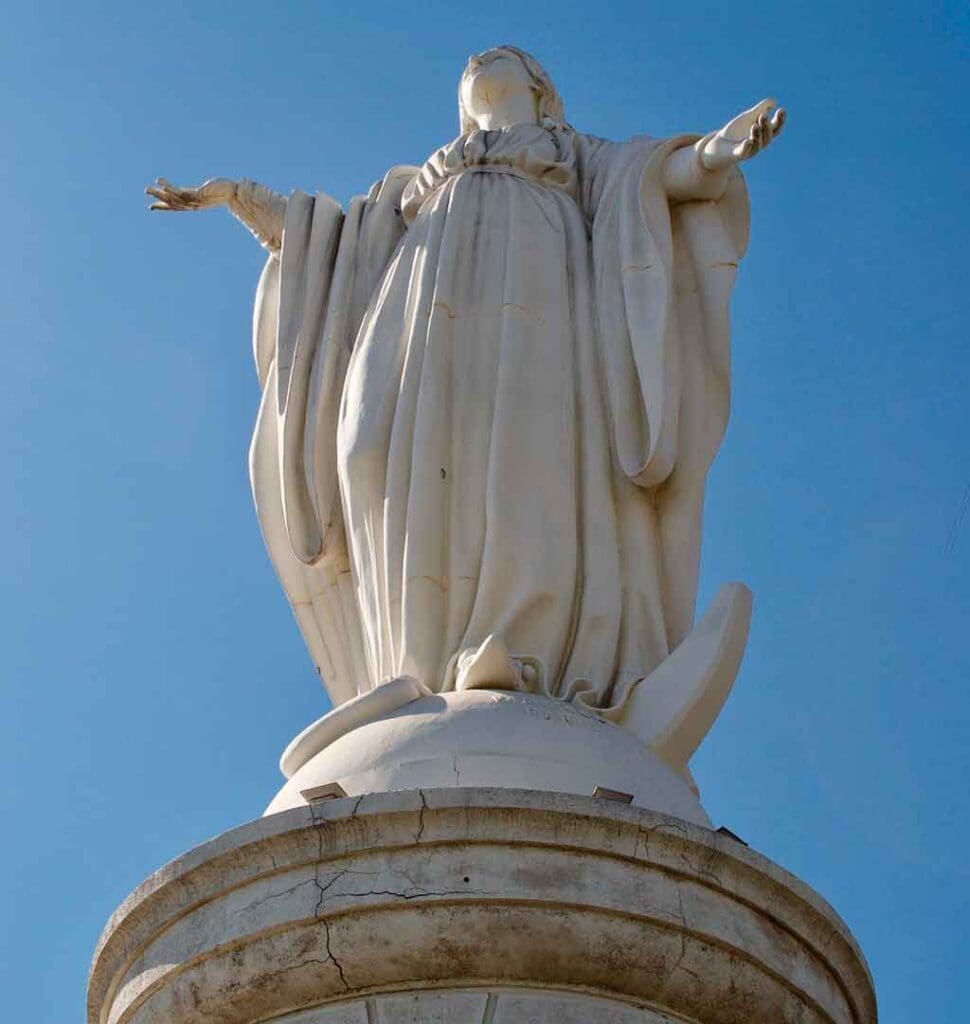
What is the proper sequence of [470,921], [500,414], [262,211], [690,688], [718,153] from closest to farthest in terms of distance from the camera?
[470,921]
[690,688]
[500,414]
[718,153]
[262,211]

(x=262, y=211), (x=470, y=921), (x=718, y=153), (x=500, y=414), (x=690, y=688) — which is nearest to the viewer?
(x=470, y=921)

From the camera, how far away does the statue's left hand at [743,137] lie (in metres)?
9.16

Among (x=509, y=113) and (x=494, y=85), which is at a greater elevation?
(x=494, y=85)

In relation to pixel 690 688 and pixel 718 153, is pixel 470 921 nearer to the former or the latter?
pixel 690 688

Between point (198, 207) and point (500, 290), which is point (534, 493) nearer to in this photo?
point (500, 290)

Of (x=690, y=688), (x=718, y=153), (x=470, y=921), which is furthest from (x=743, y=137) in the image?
(x=470, y=921)

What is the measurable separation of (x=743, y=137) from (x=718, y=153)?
197mm

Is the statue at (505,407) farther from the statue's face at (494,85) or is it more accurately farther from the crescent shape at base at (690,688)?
the statue's face at (494,85)

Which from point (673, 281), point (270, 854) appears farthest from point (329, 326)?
point (270, 854)

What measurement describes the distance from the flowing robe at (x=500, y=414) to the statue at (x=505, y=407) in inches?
0.4

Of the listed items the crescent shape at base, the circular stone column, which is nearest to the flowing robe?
the crescent shape at base

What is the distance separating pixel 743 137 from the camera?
938 cm

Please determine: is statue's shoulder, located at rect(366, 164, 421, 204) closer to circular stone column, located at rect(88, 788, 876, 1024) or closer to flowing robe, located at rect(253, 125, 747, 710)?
flowing robe, located at rect(253, 125, 747, 710)

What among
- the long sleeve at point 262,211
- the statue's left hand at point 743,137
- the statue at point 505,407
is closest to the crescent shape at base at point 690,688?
the statue at point 505,407
